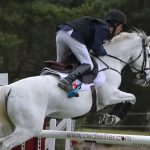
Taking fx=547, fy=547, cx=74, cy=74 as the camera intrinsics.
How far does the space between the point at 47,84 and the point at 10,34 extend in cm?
1139

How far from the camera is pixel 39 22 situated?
1833 centimetres

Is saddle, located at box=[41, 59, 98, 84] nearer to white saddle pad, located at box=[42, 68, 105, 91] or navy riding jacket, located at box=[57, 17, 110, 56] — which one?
white saddle pad, located at box=[42, 68, 105, 91]

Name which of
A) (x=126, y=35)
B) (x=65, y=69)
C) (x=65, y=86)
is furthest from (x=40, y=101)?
(x=126, y=35)

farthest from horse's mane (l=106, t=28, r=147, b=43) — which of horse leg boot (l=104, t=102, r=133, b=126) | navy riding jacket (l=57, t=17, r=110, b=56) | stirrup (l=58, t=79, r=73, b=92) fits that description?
stirrup (l=58, t=79, r=73, b=92)

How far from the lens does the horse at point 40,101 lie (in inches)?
238

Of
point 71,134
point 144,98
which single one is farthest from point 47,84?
point 144,98

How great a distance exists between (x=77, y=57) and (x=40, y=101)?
0.83 m

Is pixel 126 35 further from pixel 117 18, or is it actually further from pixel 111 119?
pixel 111 119

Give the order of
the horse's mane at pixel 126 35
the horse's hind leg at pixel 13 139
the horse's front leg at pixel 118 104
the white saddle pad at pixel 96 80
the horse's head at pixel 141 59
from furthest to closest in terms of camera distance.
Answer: the horse's head at pixel 141 59, the horse's mane at pixel 126 35, the horse's front leg at pixel 118 104, the white saddle pad at pixel 96 80, the horse's hind leg at pixel 13 139

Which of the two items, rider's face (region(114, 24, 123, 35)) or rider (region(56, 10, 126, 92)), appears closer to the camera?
rider (region(56, 10, 126, 92))

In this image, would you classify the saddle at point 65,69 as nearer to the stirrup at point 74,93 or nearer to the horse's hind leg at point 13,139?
the stirrup at point 74,93

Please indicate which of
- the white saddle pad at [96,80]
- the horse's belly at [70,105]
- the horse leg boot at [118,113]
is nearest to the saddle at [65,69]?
the white saddle pad at [96,80]

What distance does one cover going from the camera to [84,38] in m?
6.72

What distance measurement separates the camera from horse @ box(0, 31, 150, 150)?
6035mm
